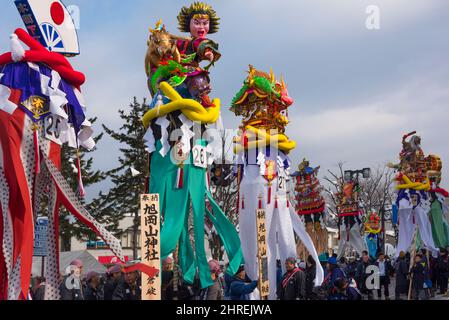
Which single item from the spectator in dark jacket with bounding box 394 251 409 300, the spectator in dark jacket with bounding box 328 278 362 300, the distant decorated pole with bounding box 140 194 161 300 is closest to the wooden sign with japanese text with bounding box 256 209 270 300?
the spectator in dark jacket with bounding box 328 278 362 300

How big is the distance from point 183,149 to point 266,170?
9.16 feet

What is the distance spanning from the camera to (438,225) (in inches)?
828

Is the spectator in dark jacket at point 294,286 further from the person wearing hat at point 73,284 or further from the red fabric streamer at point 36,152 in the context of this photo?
the red fabric streamer at point 36,152

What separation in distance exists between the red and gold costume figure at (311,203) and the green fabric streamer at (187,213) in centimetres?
926

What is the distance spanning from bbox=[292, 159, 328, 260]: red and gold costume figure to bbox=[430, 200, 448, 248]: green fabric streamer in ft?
13.9

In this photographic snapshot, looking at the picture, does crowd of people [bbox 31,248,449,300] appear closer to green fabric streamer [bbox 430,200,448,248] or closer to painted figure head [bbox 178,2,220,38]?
painted figure head [bbox 178,2,220,38]

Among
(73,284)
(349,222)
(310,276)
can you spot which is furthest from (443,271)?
(73,284)

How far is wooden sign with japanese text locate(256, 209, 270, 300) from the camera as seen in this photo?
→ 1005 cm

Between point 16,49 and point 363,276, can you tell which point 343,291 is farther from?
point 363,276

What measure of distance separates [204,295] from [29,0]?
4860 mm

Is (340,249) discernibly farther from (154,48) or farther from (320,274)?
(154,48)

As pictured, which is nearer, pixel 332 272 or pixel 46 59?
pixel 46 59
